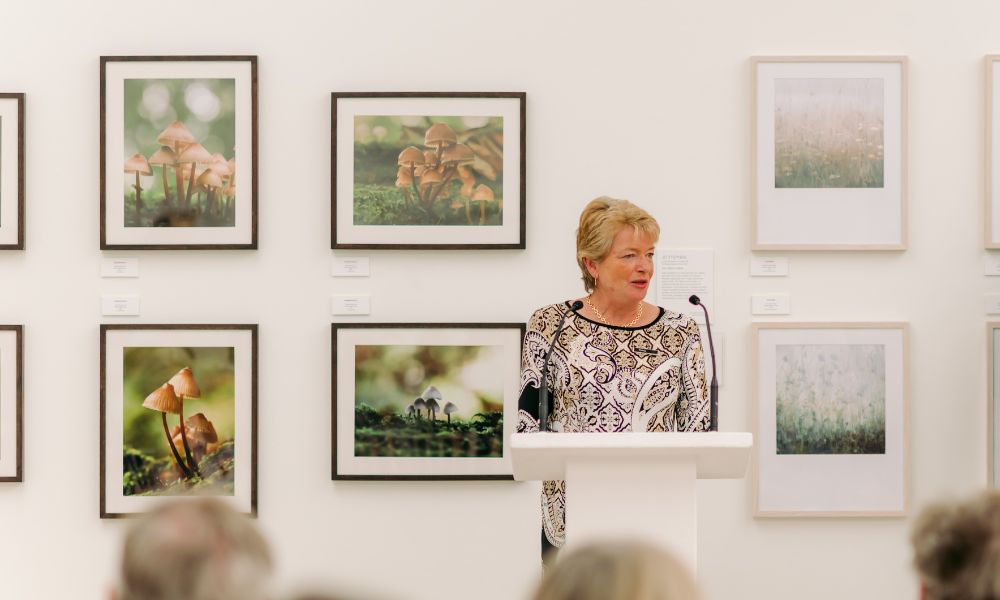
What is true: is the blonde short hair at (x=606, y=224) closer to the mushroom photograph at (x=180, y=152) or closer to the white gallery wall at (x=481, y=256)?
the white gallery wall at (x=481, y=256)

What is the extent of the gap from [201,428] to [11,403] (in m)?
0.71

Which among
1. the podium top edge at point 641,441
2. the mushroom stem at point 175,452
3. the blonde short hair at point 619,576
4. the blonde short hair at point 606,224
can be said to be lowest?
the mushroom stem at point 175,452

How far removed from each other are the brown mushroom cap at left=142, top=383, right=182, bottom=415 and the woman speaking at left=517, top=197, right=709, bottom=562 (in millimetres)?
1619

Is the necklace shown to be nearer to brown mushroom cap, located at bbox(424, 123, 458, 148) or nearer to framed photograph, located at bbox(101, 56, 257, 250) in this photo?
brown mushroom cap, located at bbox(424, 123, 458, 148)

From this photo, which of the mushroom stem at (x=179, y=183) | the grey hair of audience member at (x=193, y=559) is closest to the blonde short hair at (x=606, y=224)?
the mushroom stem at (x=179, y=183)

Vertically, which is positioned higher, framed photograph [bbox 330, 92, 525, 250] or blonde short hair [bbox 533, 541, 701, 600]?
framed photograph [bbox 330, 92, 525, 250]

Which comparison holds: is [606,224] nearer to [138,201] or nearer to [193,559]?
[138,201]

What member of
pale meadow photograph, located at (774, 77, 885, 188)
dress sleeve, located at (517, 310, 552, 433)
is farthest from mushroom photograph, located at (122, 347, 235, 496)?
pale meadow photograph, located at (774, 77, 885, 188)

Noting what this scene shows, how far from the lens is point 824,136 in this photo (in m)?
3.95

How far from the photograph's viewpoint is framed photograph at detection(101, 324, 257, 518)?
→ 3.96 meters

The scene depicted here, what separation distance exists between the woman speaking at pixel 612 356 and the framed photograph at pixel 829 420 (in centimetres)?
102

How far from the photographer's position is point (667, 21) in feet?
13.1

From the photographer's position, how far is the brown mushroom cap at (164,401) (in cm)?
399

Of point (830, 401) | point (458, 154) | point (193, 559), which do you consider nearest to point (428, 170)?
point (458, 154)
